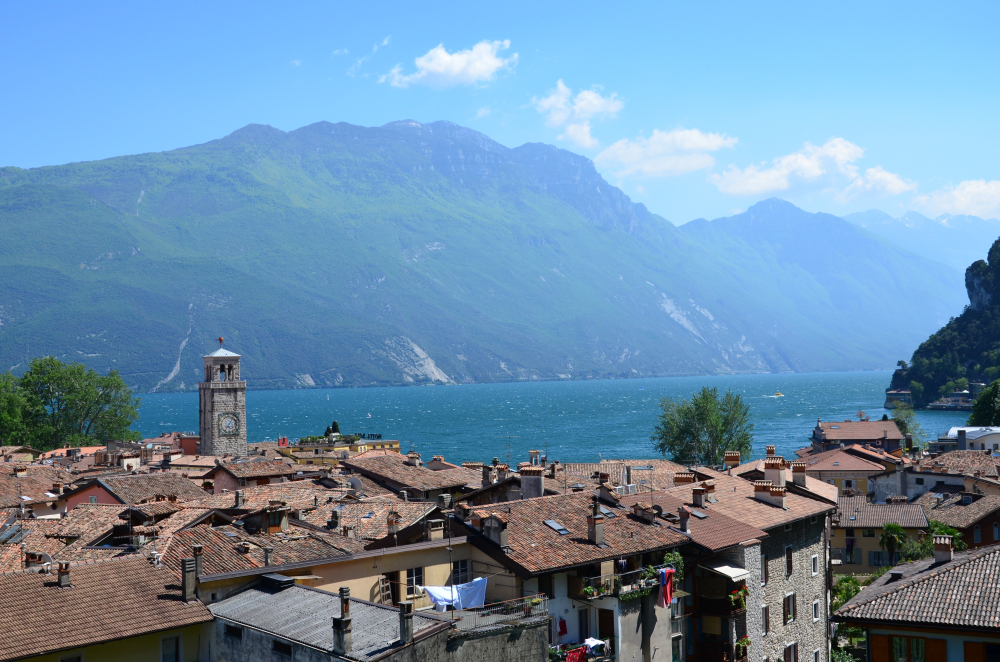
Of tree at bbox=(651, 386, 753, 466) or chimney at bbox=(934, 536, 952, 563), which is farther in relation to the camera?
tree at bbox=(651, 386, 753, 466)

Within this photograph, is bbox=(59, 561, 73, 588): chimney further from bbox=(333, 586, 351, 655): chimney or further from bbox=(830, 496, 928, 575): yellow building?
bbox=(830, 496, 928, 575): yellow building

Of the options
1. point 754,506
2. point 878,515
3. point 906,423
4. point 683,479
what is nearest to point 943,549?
point 754,506

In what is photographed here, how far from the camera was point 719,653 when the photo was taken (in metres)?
34.0

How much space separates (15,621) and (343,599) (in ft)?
25.4

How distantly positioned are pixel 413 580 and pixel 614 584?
20.0 feet

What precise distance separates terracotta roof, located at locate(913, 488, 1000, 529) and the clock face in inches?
2511

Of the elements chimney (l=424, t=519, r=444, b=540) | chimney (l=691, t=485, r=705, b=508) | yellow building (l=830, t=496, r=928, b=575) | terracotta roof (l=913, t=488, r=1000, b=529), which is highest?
chimney (l=424, t=519, r=444, b=540)

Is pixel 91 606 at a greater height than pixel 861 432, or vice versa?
pixel 91 606

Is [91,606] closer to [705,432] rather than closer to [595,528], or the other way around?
[595,528]

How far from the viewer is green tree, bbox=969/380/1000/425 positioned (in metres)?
132

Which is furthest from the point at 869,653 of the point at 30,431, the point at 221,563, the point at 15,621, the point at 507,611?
the point at 30,431

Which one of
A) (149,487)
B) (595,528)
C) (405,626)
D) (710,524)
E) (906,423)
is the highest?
(595,528)

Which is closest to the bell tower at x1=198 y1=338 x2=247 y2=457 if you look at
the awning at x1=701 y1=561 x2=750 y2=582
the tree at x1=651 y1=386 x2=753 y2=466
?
the tree at x1=651 y1=386 x2=753 y2=466

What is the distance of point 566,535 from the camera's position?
102 feet
